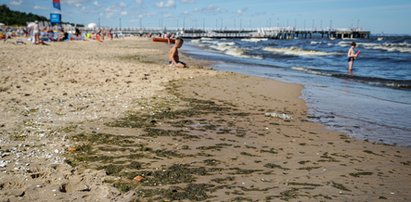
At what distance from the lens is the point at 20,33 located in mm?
43906

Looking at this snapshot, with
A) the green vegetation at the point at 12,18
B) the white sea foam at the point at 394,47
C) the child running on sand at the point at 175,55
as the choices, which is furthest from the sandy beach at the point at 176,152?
the green vegetation at the point at 12,18

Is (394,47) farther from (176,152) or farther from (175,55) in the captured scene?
(176,152)

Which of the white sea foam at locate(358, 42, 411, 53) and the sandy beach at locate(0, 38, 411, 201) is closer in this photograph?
the sandy beach at locate(0, 38, 411, 201)

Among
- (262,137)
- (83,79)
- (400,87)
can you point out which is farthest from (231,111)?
(400,87)

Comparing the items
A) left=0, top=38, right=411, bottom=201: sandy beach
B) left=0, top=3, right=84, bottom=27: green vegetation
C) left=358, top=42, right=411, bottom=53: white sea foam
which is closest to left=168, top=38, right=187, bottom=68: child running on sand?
left=0, top=38, right=411, bottom=201: sandy beach

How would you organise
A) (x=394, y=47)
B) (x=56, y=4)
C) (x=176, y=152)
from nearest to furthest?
1. (x=176, y=152)
2. (x=56, y=4)
3. (x=394, y=47)

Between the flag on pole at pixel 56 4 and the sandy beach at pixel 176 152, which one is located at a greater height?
the flag on pole at pixel 56 4

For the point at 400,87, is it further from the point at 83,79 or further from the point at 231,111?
the point at 83,79

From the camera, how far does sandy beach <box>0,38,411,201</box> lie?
330 cm

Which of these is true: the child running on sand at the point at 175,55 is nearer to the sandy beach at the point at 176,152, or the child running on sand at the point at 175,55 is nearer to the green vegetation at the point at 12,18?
the sandy beach at the point at 176,152

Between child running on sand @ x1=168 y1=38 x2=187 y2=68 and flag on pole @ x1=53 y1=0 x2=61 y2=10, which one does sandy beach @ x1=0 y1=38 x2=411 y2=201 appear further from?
flag on pole @ x1=53 y1=0 x2=61 y2=10

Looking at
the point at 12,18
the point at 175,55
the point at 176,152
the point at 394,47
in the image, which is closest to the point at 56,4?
the point at 175,55

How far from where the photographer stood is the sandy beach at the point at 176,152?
3.30m

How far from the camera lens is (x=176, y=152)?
4.36 metres
